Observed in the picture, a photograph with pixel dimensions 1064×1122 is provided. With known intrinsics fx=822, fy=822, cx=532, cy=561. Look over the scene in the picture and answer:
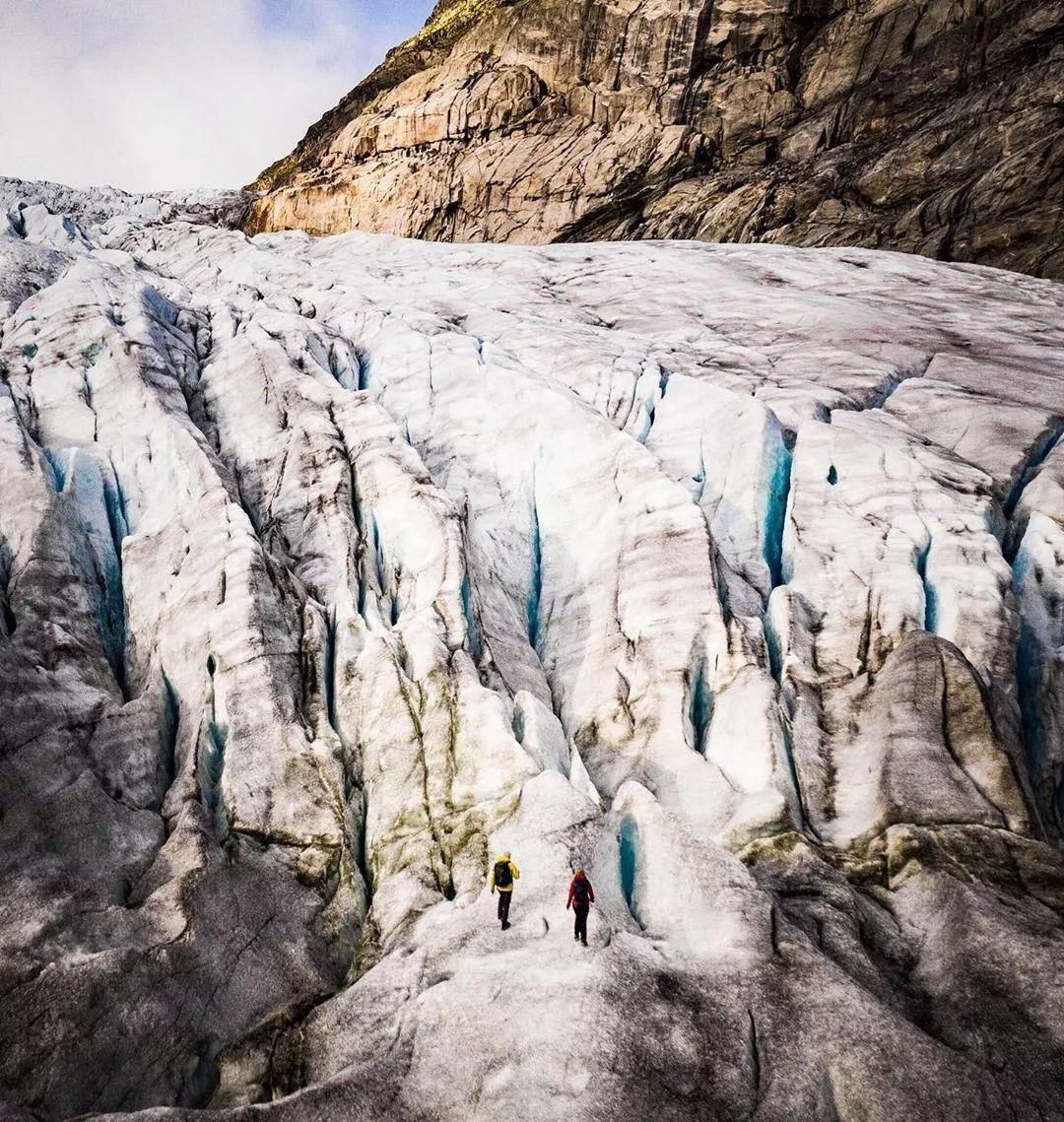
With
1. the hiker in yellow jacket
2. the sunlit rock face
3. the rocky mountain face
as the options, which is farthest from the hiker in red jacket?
the rocky mountain face

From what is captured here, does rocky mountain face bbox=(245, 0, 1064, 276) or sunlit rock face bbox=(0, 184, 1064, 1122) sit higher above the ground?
rocky mountain face bbox=(245, 0, 1064, 276)

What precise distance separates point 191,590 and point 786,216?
158 ft

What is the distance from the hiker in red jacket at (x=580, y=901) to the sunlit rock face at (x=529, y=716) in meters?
0.31

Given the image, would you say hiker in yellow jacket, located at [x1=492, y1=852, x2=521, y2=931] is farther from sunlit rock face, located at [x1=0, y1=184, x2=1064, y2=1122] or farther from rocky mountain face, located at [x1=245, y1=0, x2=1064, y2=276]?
rocky mountain face, located at [x1=245, y1=0, x2=1064, y2=276]

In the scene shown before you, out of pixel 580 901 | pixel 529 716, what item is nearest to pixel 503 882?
pixel 580 901

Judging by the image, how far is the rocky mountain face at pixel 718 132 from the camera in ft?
158

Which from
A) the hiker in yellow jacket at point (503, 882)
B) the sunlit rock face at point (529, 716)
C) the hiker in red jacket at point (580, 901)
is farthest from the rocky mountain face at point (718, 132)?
the hiker in yellow jacket at point (503, 882)

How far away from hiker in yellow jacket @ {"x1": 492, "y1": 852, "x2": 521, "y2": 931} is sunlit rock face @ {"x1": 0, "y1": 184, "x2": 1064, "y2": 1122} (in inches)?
13.1

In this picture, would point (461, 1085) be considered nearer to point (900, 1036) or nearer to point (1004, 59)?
point (900, 1036)

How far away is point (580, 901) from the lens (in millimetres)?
12516

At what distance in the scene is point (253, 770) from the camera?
17203 millimetres

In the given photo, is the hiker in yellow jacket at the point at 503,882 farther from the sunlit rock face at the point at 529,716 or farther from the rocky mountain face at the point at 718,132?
the rocky mountain face at the point at 718,132

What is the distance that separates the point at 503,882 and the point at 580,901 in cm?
139

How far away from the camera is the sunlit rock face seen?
454 inches
